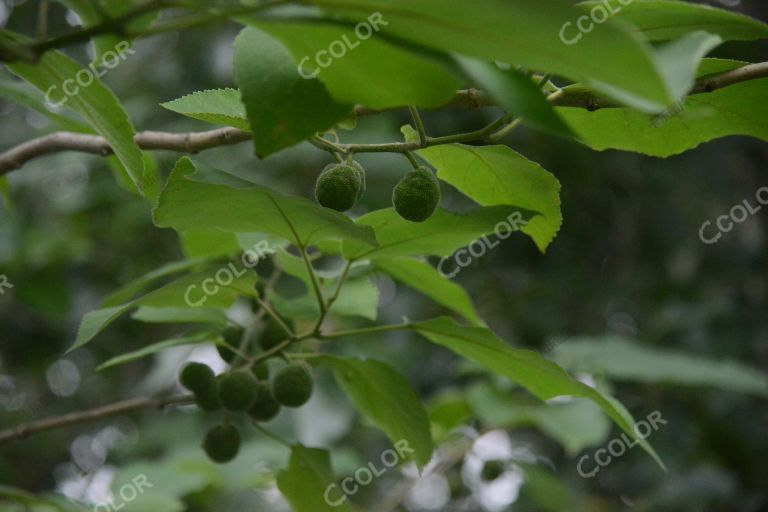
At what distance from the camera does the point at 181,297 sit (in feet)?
3.46

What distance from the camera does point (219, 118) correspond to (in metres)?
0.91

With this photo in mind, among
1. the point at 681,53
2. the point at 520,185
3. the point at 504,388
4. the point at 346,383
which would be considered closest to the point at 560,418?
the point at 504,388

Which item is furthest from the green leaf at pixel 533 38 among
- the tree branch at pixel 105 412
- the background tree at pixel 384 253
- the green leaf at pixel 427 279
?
the tree branch at pixel 105 412

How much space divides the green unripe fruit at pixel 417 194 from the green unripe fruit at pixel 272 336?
43 centimetres

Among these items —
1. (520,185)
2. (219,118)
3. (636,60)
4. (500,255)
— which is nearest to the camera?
(636,60)

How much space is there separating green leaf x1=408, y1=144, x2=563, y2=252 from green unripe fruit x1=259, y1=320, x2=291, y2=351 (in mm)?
392

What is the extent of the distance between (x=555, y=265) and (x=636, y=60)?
3127 millimetres

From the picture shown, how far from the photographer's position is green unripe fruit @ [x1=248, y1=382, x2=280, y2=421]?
1207mm

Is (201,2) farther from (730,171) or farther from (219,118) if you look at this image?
(730,171)

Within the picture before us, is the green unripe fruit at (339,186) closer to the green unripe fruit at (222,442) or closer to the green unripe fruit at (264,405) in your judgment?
the green unripe fruit at (264,405)

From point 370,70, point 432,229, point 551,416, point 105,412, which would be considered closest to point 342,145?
point 432,229

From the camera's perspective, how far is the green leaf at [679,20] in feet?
A: 2.64

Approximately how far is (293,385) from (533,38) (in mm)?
713

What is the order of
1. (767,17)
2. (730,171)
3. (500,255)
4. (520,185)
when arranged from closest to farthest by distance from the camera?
(520,185)
(767,17)
(730,171)
(500,255)
